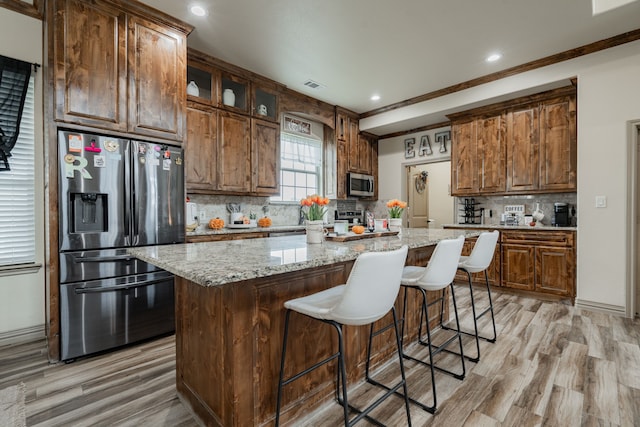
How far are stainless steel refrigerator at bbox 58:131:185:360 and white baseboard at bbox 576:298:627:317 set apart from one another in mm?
4422

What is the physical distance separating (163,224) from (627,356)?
12.9 feet

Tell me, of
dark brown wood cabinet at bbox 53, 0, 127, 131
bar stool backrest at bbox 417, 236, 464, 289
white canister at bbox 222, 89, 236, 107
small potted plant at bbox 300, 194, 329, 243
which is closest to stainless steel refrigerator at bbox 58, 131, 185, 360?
dark brown wood cabinet at bbox 53, 0, 127, 131

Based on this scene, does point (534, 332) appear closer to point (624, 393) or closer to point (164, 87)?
point (624, 393)

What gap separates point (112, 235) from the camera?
2527mm

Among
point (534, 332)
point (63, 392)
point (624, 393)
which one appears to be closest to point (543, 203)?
point (534, 332)

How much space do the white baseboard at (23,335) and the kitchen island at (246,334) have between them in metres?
1.86

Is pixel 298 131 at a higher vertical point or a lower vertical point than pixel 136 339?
higher

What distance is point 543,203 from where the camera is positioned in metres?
4.45

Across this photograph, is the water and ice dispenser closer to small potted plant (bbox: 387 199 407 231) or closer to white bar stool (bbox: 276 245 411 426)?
white bar stool (bbox: 276 245 411 426)

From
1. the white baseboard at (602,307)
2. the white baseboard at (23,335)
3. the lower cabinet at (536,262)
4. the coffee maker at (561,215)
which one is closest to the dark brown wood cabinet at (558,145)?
the coffee maker at (561,215)

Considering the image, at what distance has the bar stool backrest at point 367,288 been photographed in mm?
1284

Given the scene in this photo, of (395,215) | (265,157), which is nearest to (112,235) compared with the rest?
(265,157)

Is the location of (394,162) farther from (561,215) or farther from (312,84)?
(561,215)

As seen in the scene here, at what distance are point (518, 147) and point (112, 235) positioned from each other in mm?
4976
